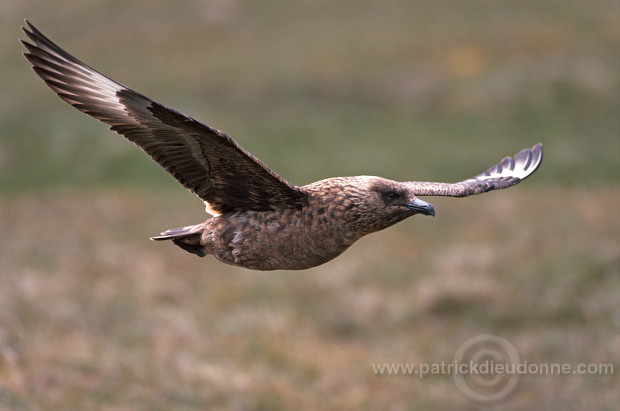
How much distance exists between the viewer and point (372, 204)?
573cm

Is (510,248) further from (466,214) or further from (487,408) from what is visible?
(487,408)

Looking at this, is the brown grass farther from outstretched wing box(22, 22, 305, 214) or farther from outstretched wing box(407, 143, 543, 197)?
outstretched wing box(407, 143, 543, 197)

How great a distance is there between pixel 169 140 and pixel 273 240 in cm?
88

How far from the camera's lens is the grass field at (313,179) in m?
13.2

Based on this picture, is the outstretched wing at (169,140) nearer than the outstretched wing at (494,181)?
Yes

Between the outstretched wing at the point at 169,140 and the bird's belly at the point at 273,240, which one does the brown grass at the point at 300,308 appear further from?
the outstretched wing at the point at 169,140

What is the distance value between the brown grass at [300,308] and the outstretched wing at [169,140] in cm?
522

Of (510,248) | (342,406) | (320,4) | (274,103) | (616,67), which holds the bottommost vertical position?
(342,406)

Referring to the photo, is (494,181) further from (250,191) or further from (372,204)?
(250,191)

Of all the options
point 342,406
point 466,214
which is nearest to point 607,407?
point 342,406

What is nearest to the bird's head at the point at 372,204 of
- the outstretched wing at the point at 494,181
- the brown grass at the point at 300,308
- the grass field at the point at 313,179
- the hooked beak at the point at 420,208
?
the hooked beak at the point at 420,208

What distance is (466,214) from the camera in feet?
60.6

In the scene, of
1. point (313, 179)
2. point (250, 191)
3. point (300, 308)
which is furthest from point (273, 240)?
point (313, 179)

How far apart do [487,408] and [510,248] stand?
14.8 ft
